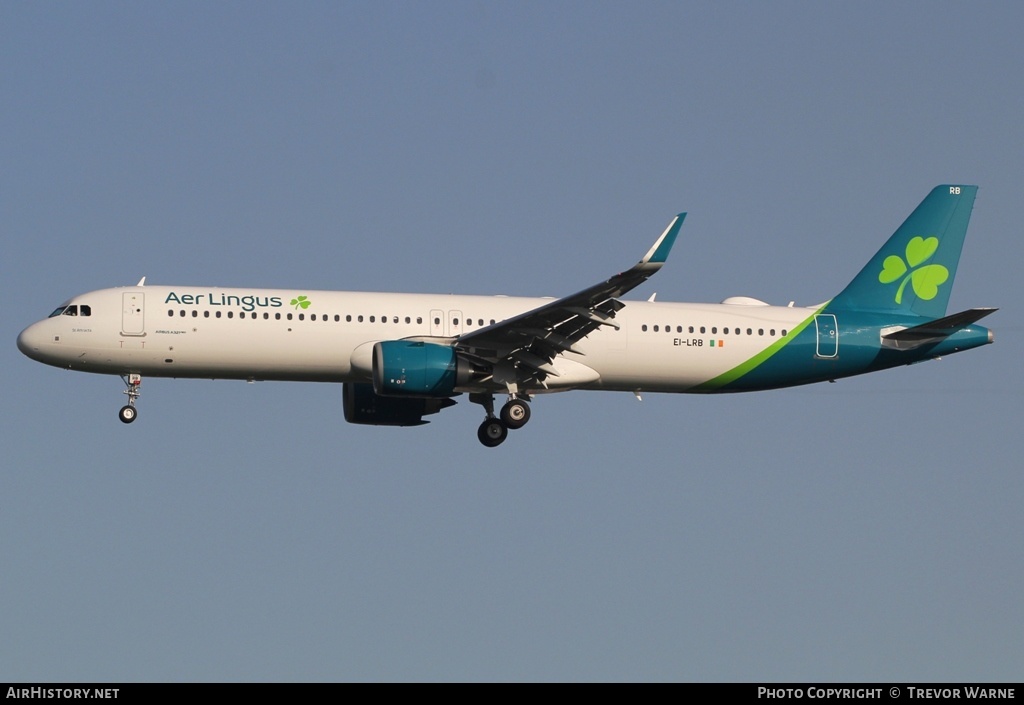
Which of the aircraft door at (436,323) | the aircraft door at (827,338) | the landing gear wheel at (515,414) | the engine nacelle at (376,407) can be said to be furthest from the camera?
the engine nacelle at (376,407)

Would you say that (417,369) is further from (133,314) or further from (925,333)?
(925,333)

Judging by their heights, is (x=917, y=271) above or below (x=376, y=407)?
above

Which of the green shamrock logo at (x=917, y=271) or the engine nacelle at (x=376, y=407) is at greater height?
the green shamrock logo at (x=917, y=271)

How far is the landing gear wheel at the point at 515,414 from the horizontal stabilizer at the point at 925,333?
37.6 ft

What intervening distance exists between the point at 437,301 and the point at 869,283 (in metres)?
14.1

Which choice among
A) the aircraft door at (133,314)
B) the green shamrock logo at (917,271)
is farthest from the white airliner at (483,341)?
the green shamrock logo at (917,271)

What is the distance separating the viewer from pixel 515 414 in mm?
49094

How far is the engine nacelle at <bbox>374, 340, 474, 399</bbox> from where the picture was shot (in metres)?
46.5

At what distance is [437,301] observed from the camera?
49.3 meters

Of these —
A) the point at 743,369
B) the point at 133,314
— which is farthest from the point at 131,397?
the point at 743,369

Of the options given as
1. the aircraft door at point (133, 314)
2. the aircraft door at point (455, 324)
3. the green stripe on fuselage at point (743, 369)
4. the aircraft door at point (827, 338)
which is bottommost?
the green stripe on fuselage at point (743, 369)

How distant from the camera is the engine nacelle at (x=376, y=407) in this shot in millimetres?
52312

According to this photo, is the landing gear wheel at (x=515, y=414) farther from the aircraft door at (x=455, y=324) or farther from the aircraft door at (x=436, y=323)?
the aircraft door at (x=436, y=323)

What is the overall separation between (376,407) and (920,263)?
59.3ft
